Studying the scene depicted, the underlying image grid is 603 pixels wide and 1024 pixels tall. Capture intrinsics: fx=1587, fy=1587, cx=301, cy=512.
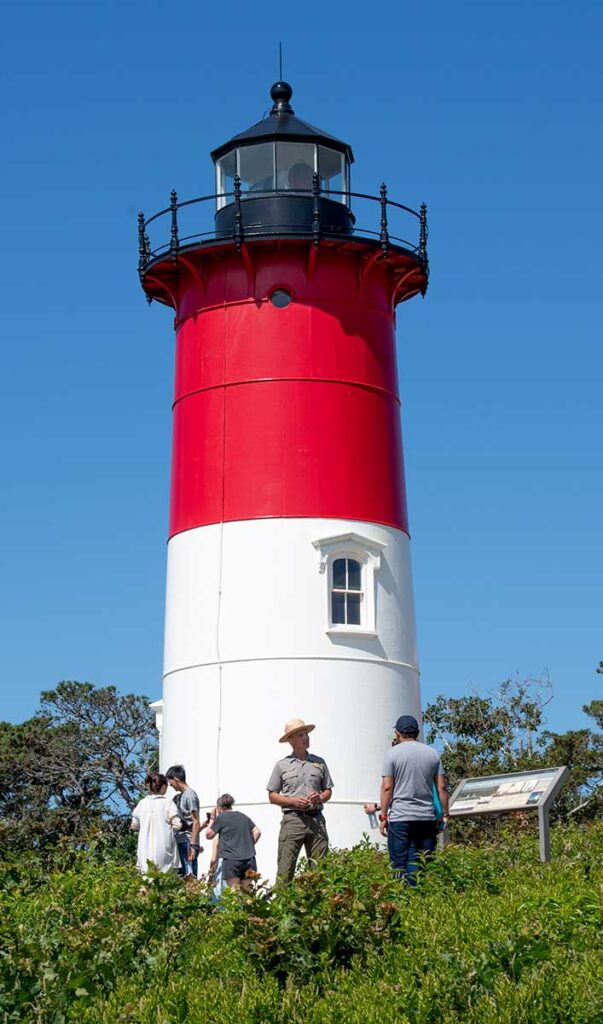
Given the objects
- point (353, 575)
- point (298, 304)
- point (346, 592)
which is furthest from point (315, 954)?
point (298, 304)

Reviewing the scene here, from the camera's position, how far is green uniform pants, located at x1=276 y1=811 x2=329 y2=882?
14.4 m

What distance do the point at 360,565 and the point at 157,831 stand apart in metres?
7.07

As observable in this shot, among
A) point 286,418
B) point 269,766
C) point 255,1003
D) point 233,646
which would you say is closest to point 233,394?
point 286,418

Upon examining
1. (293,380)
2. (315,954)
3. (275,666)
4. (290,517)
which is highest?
(293,380)

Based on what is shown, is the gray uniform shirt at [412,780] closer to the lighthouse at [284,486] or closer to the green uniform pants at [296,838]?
the green uniform pants at [296,838]

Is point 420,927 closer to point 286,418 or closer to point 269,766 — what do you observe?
point 269,766

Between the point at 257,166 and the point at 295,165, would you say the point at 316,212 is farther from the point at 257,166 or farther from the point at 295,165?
the point at 257,166

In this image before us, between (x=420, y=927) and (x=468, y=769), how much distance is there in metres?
18.4

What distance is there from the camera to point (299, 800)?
47.1 feet

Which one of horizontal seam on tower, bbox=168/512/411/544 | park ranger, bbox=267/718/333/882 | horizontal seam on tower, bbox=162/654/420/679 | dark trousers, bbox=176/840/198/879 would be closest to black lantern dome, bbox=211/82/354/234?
horizontal seam on tower, bbox=168/512/411/544

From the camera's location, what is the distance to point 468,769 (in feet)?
94.9

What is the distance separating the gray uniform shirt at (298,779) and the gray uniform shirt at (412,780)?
46.0 inches

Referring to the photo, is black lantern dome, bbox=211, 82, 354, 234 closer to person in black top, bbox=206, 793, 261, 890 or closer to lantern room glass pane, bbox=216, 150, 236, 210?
lantern room glass pane, bbox=216, 150, 236, 210

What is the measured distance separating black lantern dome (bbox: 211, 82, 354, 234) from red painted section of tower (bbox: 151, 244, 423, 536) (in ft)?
1.82
